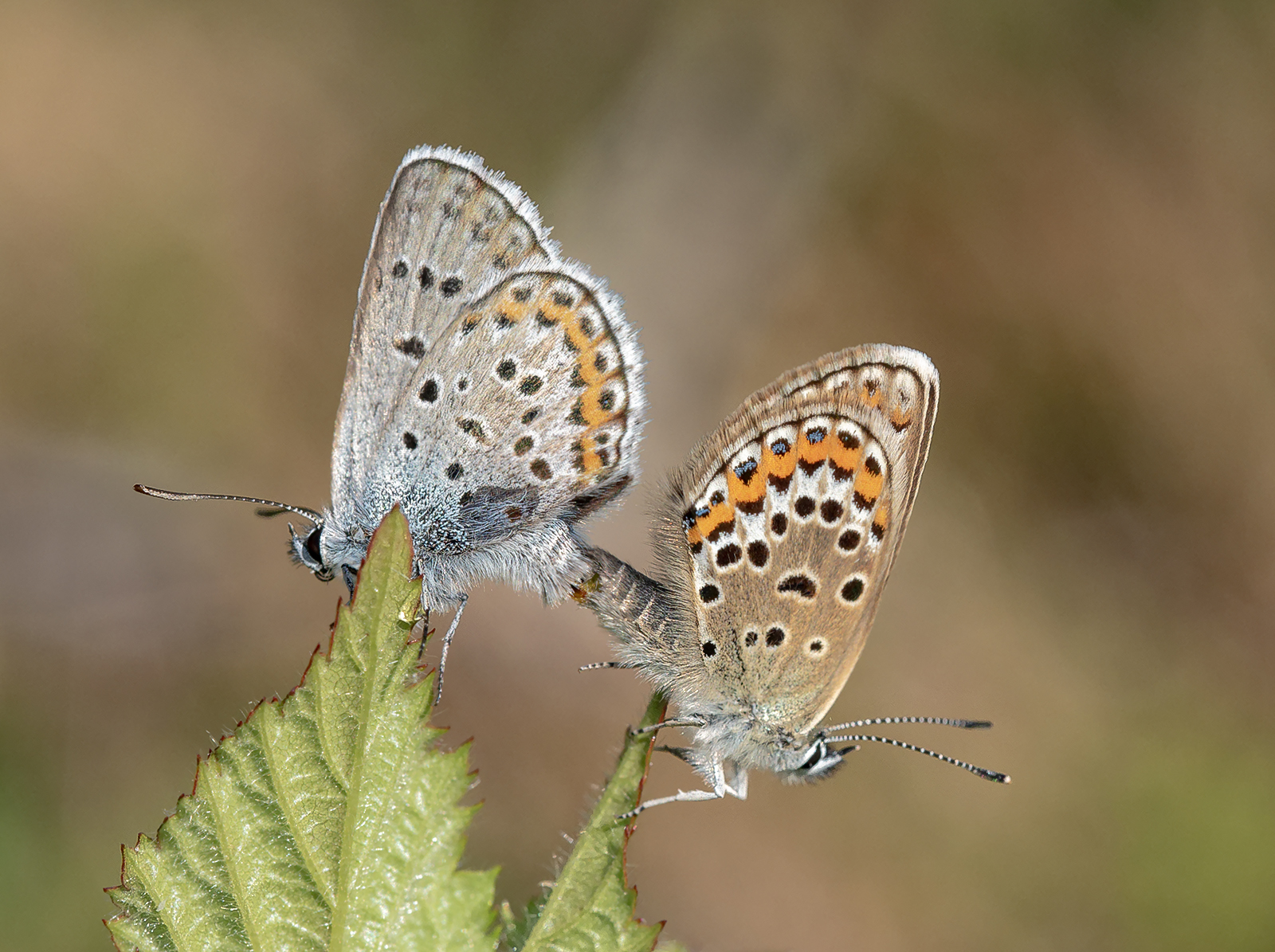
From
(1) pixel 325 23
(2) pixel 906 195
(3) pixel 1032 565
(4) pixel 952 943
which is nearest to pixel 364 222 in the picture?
(1) pixel 325 23

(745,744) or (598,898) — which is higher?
(745,744)

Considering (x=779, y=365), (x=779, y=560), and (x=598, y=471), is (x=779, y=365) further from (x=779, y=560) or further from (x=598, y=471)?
(x=779, y=560)

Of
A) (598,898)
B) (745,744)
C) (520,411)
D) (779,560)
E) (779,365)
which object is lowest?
(598,898)

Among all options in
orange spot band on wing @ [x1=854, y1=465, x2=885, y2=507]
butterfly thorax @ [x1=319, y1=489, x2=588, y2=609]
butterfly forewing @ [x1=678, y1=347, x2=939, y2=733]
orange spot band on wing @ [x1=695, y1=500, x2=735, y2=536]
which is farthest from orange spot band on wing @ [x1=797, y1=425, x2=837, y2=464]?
butterfly thorax @ [x1=319, y1=489, x2=588, y2=609]

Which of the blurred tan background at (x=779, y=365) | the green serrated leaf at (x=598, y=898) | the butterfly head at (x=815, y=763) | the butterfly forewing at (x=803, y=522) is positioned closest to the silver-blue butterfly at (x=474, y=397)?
the butterfly forewing at (x=803, y=522)

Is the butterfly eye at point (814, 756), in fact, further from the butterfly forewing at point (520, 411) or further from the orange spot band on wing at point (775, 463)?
the butterfly forewing at point (520, 411)

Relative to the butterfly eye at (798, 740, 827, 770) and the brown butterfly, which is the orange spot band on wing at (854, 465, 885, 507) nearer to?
the brown butterfly

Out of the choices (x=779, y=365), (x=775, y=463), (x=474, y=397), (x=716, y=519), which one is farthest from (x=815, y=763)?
(x=779, y=365)
